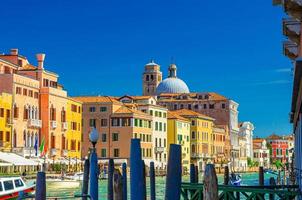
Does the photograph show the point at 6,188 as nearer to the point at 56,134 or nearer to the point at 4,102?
the point at 4,102

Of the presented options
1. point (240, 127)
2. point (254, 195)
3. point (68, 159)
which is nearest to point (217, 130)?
point (240, 127)

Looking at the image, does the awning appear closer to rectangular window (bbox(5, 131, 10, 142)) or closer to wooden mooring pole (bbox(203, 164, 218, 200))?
rectangular window (bbox(5, 131, 10, 142))

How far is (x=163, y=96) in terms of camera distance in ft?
228

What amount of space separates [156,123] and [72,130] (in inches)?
461

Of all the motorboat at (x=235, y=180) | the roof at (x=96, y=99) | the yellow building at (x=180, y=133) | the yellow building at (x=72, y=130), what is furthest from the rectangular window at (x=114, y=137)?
the motorboat at (x=235, y=180)

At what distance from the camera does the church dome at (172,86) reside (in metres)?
73.9

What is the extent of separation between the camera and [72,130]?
131 feet

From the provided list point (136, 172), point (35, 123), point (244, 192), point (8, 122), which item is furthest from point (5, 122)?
point (136, 172)

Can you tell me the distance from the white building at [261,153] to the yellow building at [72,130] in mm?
51128

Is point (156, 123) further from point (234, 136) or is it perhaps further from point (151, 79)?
point (151, 79)

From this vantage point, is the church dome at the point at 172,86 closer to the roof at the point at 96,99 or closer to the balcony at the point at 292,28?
the roof at the point at 96,99

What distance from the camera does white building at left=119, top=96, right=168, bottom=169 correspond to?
5003cm

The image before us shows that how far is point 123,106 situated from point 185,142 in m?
11.4

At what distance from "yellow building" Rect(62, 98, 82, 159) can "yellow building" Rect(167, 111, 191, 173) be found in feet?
41.2
